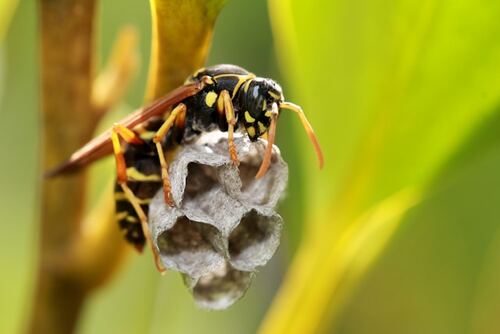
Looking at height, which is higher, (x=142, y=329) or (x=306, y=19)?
(x=306, y=19)

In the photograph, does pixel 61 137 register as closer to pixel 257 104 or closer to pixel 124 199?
pixel 124 199

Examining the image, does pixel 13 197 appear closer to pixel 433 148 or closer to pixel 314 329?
pixel 314 329

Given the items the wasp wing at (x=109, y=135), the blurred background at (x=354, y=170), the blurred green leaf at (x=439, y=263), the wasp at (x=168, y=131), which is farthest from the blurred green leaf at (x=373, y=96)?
the blurred green leaf at (x=439, y=263)

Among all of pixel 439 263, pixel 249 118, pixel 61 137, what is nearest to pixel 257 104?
pixel 249 118

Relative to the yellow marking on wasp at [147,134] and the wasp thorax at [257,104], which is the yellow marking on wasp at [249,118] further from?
the yellow marking on wasp at [147,134]

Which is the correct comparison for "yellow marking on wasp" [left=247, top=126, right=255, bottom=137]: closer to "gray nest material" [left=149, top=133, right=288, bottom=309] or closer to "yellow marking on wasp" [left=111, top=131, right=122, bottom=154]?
"gray nest material" [left=149, top=133, right=288, bottom=309]

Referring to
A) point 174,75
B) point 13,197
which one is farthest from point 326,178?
point 13,197
